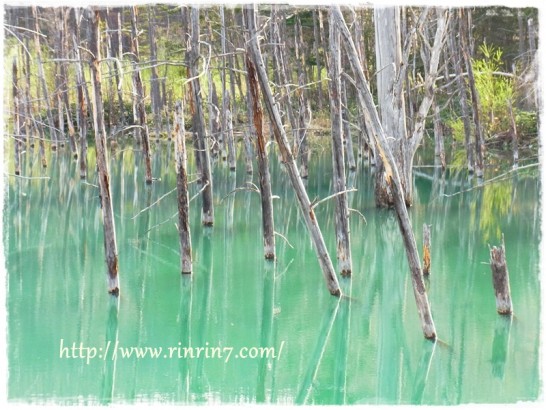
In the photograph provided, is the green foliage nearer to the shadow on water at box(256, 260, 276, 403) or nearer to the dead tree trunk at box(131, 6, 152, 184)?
the dead tree trunk at box(131, 6, 152, 184)

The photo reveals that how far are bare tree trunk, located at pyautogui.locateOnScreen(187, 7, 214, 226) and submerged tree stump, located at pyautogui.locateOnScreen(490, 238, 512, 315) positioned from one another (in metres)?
A: 3.72

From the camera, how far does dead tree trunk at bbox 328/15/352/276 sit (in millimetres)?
7965

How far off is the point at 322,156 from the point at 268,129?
3086 mm

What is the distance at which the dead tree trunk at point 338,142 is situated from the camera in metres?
7.96

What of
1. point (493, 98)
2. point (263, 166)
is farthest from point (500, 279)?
point (493, 98)

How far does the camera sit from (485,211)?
523 inches

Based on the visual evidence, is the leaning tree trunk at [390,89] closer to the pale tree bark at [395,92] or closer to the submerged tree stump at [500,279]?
the pale tree bark at [395,92]

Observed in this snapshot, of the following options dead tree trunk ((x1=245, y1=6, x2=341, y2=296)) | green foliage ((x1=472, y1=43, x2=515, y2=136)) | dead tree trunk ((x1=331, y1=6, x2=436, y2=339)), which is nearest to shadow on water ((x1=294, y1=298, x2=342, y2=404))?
dead tree trunk ((x1=245, y1=6, x2=341, y2=296))

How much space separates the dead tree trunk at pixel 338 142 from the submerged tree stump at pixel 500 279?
177cm

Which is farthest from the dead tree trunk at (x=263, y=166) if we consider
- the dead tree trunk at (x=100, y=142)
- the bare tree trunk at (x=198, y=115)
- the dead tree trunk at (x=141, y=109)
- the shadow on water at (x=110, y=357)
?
the dead tree trunk at (x=141, y=109)

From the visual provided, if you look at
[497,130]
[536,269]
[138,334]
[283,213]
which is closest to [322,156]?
[497,130]

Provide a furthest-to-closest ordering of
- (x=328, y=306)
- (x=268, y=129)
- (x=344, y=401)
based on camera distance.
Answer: (x=268, y=129) → (x=328, y=306) → (x=344, y=401)

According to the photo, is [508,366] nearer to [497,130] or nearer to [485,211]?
[485,211]

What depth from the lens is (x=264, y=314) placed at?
311 inches
